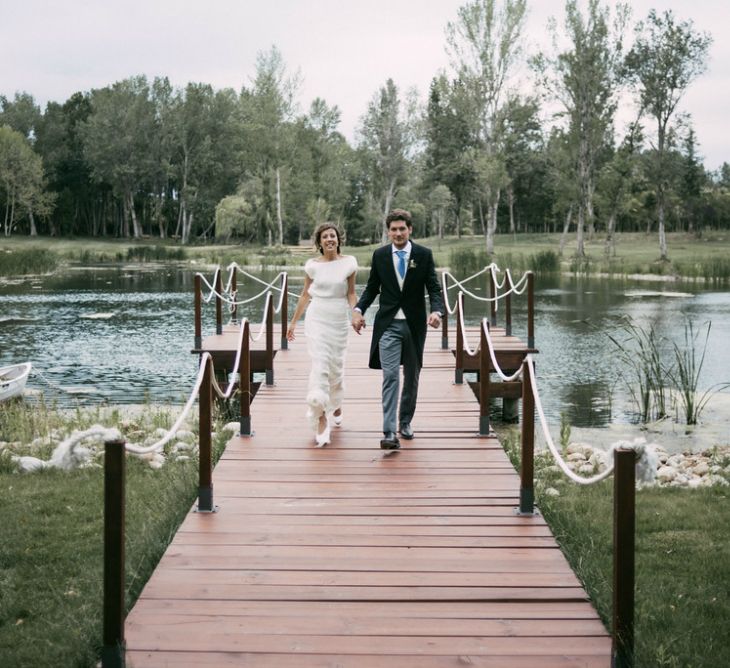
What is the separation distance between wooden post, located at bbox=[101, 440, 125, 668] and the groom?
3988 millimetres

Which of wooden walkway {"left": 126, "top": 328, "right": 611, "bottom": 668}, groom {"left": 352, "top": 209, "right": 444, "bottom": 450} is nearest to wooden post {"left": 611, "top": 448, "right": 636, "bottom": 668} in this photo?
wooden walkway {"left": 126, "top": 328, "right": 611, "bottom": 668}

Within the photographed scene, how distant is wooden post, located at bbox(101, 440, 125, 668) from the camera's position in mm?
4105

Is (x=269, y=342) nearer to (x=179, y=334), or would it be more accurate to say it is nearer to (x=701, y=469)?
(x=701, y=469)

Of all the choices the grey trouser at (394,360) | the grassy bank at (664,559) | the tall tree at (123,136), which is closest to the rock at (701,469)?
the grassy bank at (664,559)

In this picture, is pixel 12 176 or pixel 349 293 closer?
pixel 349 293

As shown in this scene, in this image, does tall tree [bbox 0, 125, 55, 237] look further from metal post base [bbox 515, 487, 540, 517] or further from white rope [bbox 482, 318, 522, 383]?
metal post base [bbox 515, 487, 540, 517]

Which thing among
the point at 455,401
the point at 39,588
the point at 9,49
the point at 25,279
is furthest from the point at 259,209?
the point at 39,588

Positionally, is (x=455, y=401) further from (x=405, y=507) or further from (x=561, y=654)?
(x=561, y=654)

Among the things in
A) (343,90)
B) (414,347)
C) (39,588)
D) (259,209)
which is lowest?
(39,588)

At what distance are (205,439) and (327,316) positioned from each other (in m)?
2.33

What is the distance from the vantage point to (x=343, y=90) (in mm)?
81375

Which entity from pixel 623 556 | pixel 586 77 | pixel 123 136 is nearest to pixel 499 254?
pixel 586 77

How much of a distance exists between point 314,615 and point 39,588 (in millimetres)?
2021

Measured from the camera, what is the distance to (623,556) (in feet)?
13.5
